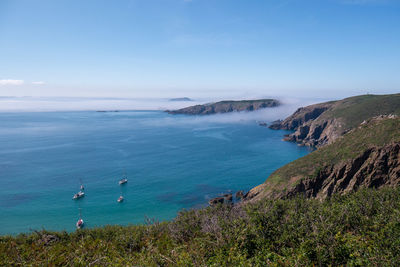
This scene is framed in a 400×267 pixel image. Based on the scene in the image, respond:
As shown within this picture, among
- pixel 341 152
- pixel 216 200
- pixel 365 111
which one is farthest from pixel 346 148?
pixel 365 111

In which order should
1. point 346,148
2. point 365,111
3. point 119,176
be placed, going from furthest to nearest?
point 365,111, point 119,176, point 346,148

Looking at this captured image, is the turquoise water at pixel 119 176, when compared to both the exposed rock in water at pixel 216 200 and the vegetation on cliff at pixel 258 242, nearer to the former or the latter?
the exposed rock in water at pixel 216 200

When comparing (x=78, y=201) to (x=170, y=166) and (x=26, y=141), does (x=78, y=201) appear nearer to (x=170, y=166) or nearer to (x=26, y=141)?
(x=170, y=166)

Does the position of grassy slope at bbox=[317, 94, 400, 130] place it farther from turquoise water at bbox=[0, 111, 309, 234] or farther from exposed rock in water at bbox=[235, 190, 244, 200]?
exposed rock in water at bbox=[235, 190, 244, 200]

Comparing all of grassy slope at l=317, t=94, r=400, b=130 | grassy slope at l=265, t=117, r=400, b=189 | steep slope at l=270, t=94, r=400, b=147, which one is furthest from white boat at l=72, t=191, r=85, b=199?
grassy slope at l=317, t=94, r=400, b=130

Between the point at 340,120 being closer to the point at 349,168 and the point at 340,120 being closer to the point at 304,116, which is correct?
the point at 304,116
